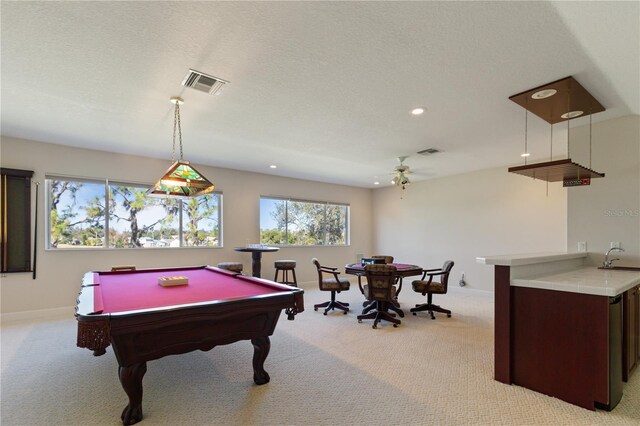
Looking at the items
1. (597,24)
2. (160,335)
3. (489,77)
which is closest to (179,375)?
(160,335)

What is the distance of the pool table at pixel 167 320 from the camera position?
75.0 inches

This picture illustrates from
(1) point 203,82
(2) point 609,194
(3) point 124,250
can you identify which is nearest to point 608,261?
(2) point 609,194

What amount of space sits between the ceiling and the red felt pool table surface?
184 centimetres

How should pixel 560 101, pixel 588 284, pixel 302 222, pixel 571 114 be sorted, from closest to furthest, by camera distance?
pixel 588 284, pixel 560 101, pixel 571 114, pixel 302 222

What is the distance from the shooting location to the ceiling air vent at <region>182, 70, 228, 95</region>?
2.78m

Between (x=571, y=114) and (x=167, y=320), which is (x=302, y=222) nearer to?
(x=571, y=114)

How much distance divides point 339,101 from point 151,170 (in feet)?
13.8

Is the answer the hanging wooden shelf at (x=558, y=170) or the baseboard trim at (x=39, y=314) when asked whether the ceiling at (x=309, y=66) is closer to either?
the hanging wooden shelf at (x=558, y=170)

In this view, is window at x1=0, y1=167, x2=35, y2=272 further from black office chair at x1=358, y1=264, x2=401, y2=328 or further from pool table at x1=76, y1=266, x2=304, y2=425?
black office chair at x1=358, y1=264, x2=401, y2=328

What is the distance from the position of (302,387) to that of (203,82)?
9.11 feet

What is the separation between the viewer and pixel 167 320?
2047 mm

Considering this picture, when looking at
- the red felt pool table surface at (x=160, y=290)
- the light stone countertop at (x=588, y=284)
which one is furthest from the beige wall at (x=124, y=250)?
the light stone countertop at (x=588, y=284)

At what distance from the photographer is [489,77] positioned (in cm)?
280

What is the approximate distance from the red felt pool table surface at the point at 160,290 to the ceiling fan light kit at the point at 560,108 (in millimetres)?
2697
